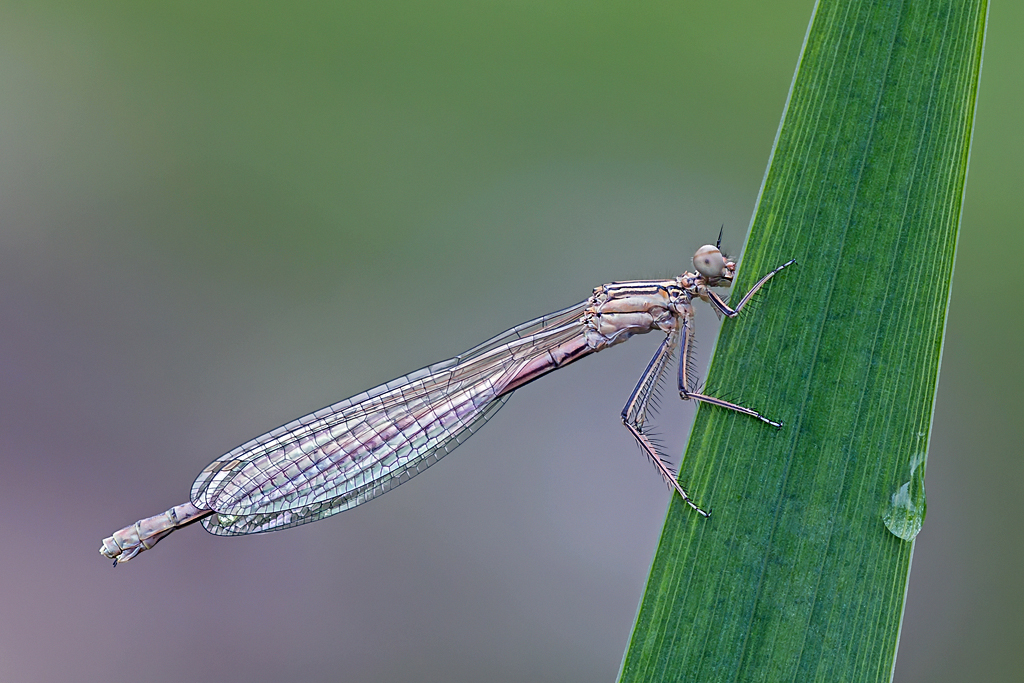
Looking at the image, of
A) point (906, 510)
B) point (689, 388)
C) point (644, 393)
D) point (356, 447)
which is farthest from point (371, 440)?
point (906, 510)

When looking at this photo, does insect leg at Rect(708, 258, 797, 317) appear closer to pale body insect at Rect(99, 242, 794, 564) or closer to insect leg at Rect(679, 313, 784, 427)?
insect leg at Rect(679, 313, 784, 427)

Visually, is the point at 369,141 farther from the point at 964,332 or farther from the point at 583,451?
the point at 964,332

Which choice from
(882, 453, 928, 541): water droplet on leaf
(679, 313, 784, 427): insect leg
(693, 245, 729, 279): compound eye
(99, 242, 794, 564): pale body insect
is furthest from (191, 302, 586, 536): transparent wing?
(882, 453, 928, 541): water droplet on leaf

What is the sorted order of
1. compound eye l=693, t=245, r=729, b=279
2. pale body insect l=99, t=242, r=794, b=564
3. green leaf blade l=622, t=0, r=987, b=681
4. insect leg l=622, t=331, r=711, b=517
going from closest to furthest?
green leaf blade l=622, t=0, r=987, b=681
compound eye l=693, t=245, r=729, b=279
insect leg l=622, t=331, r=711, b=517
pale body insect l=99, t=242, r=794, b=564

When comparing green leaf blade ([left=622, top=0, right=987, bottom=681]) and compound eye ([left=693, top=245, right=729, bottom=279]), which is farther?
compound eye ([left=693, top=245, right=729, bottom=279])

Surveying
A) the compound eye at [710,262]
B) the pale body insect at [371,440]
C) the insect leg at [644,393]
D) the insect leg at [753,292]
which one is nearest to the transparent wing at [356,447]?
the pale body insect at [371,440]

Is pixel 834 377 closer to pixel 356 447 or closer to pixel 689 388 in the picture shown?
pixel 689 388
